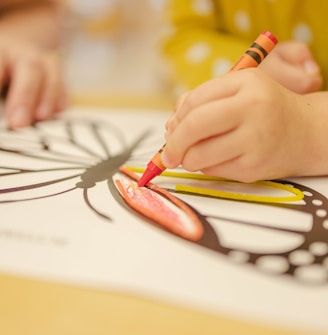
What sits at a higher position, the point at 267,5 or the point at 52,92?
the point at 267,5

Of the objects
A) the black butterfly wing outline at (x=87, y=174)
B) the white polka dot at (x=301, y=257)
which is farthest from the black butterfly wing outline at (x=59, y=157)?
the white polka dot at (x=301, y=257)

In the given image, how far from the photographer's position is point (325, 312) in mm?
217

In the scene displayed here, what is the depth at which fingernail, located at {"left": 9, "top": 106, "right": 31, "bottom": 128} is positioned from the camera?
1.69ft

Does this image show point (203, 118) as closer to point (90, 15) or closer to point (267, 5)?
point (267, 5)

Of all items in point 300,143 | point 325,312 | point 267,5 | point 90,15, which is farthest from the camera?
point 90,15

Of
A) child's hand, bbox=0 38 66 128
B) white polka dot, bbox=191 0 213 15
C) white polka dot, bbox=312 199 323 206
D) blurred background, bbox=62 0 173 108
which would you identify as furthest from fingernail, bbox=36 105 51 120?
white polka dot, bbox=312 199 323 206

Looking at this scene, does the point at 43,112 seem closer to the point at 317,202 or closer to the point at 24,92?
the point at 24,92

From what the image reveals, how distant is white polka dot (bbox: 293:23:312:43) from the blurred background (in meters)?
0.20

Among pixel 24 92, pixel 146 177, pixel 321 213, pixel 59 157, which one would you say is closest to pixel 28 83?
pixel 24 92

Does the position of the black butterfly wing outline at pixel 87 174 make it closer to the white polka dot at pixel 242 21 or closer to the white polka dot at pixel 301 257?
the white polka dot at pixel 301 257

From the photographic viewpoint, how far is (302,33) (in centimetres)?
52

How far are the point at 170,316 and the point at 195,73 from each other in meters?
0.39

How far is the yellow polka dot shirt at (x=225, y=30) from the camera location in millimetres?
506

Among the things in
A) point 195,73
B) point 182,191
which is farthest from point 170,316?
point 195,73
